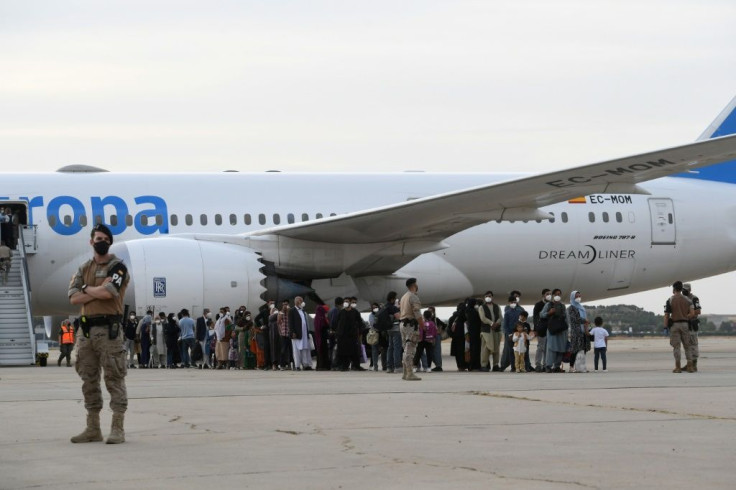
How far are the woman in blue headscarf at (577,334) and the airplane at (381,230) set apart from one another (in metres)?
2.42

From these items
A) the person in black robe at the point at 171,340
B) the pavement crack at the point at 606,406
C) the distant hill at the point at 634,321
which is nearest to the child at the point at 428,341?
the person in black robe at the point at 171,340

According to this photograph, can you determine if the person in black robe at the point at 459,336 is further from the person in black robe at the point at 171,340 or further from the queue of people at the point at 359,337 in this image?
the person in black robe at the point at 171,340

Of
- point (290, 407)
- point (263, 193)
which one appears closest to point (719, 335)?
point (263, 193)

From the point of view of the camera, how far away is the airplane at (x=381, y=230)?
21.6 m

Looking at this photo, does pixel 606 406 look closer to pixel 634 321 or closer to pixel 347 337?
pixel 347 337

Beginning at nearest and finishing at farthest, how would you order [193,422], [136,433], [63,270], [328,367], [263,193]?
[136,433], [193,422], [328,367], [63,270], [263,193]

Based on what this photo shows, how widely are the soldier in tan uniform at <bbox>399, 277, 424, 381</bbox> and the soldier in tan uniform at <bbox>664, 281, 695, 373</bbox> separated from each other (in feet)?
13.1

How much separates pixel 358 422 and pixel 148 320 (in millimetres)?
12395

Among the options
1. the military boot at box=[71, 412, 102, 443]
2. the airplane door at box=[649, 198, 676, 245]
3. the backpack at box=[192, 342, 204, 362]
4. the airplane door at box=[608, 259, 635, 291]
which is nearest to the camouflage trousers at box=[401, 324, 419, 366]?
the backpack at box=[192, 342, 204, 362]

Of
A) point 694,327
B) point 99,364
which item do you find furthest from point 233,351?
point 99,364

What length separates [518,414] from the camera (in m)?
10.6

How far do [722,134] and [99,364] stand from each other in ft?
74.2

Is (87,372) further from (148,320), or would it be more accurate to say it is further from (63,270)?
(63,270)

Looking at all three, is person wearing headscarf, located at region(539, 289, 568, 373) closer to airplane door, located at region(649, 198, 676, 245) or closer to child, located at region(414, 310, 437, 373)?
child, located at region(414, 310, 437, 373)
